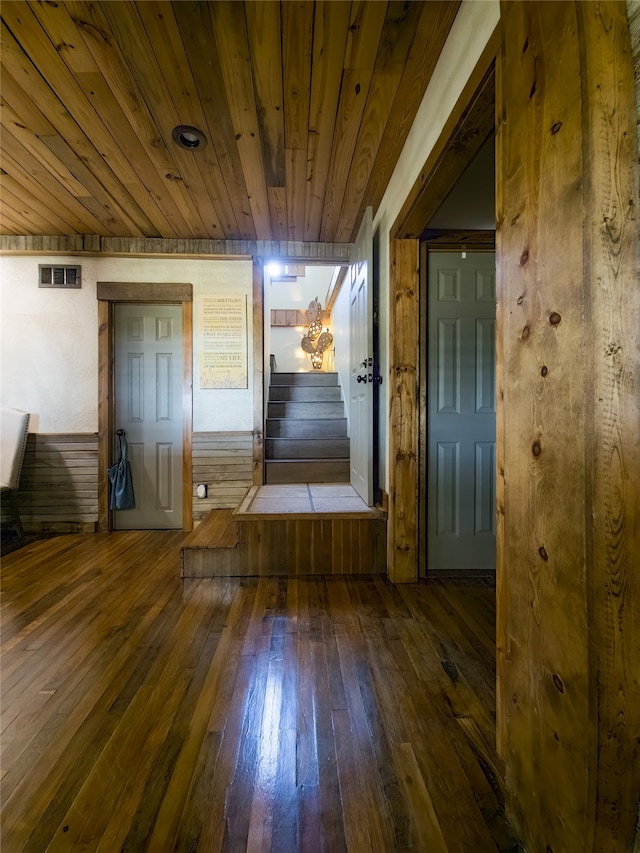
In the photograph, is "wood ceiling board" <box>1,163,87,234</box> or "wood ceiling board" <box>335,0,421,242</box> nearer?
"wood ceiling board" <box>335,0,421,242</box>

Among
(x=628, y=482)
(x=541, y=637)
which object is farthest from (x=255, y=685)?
(x=628, y=482)

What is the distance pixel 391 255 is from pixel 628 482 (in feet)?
6.35

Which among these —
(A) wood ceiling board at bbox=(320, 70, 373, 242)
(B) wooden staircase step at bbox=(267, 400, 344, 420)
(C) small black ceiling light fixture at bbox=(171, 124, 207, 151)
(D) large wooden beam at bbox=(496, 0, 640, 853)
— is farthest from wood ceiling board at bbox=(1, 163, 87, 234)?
(D) large wooden beam at bbox=(496, 0, 640, 853)

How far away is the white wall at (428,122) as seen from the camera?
3.75 feet

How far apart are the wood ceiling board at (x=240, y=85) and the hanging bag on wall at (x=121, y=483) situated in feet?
7.75

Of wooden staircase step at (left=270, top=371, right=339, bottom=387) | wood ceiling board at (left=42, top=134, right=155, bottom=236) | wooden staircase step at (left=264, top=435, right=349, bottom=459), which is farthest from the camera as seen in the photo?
wooden staircase step at (left=270, top=371, right=339, bottom=387)

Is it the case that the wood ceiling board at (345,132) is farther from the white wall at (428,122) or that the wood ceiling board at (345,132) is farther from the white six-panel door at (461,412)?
the white six-panel door at (461,412)

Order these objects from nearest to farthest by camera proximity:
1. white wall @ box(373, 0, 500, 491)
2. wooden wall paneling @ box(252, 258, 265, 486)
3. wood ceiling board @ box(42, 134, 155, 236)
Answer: white wall @ box(373, 0, 500, 491), wood ceiling board @ box(42, 134, 155, 236), wooden wall paneling @ box(252, 258, 265, 486)

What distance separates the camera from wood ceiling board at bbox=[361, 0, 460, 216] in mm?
1297

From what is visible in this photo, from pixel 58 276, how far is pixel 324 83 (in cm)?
280

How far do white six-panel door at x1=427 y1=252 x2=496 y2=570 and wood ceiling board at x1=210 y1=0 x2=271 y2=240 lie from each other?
1.20 m

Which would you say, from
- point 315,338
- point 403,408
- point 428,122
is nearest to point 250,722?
point 403,408

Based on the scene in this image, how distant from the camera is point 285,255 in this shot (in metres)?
3.35

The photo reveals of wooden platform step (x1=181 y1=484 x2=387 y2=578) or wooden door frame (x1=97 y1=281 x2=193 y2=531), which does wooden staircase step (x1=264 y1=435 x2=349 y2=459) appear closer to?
wooden door frame (x1=97 y1=281 x2=193 y2=531)
